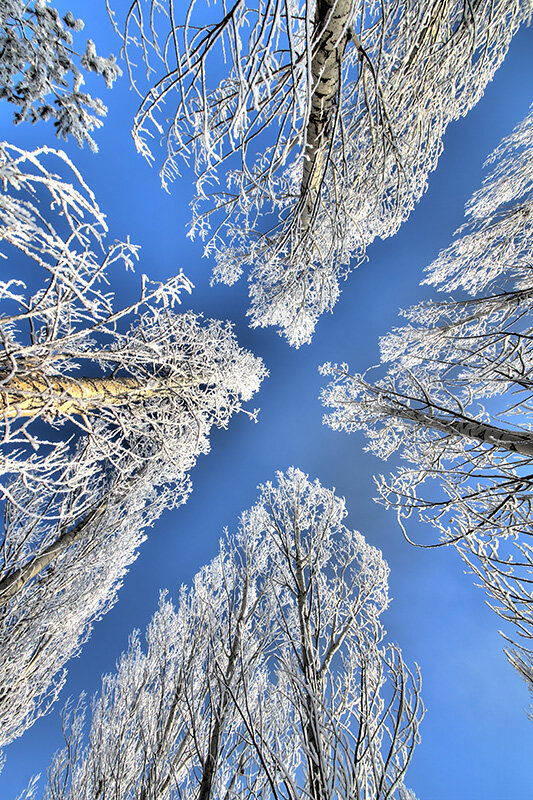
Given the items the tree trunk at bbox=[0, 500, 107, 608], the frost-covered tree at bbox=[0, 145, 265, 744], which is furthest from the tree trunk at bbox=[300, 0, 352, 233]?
the tree trunk at bbox=[0, 500, 107, 608]

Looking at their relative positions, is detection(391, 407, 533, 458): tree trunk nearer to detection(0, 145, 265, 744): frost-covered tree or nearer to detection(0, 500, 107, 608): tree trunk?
detection(0, 145, 265, 744): frost-covered tree

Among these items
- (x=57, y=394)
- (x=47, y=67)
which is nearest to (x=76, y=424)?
(x=57, y=394)

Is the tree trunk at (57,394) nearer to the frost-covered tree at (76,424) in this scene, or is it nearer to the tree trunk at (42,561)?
the frost-covered tree at (76,424)

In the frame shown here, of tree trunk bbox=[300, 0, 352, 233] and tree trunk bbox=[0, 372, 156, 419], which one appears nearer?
tree trunk bbox=[300, 0, 352, 233]

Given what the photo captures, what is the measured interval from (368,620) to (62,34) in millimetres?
5624

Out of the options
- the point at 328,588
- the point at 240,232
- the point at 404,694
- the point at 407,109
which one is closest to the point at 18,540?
→ the point at 328,588

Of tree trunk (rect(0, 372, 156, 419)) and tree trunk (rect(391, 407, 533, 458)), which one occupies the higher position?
tree trunk (rect(0, 372, 156, 419))

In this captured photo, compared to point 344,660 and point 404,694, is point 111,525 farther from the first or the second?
point 404,694

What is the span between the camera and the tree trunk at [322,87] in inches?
68.6

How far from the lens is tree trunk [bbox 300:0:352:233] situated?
1.74 meters

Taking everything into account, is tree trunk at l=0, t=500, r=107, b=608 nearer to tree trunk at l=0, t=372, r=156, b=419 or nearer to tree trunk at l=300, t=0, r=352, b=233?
tree trunk at l=0, t=372, r=156, b=419

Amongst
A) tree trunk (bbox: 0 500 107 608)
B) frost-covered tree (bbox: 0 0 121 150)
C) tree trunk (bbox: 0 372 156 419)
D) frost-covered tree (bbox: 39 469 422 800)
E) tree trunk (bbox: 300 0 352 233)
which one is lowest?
frost-covered tree (bbox: 39 469 422 800)

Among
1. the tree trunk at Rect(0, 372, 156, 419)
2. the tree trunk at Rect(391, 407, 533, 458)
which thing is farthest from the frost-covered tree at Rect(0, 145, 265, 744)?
the tree trunk at Rect(391, 407, 533, 458)

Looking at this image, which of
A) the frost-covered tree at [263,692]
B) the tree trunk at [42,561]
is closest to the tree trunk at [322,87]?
the frost-covered tree at [263,692]
